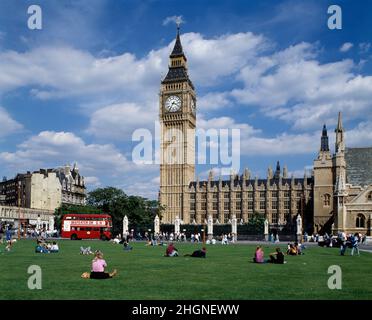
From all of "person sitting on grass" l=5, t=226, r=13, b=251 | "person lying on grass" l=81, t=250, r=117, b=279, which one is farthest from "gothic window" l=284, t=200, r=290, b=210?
"person lying on grass" l=81, t=250, r=117, b=279

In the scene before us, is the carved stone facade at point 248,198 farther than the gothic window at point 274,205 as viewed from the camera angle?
No

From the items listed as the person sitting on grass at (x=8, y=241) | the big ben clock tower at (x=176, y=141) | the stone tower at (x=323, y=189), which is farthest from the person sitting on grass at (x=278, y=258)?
the big ben clock tower at (x=176, y=141)

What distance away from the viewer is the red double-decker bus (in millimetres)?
63125

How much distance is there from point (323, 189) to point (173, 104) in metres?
55.7

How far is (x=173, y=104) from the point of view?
454ft

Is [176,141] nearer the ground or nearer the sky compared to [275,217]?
nearer the sky

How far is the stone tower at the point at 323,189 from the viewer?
305 ft

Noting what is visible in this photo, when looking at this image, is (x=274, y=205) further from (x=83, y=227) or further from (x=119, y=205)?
(x=83, y=227)

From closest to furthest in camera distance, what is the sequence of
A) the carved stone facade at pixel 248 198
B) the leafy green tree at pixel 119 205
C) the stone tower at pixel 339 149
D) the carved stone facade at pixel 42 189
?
1. the stone tower at pixel 339 149
2. the leafy green tree at pixel 119 205
3. the carved stone facade at pixel 42 189
4. the carved stone facade at pixel 248 198

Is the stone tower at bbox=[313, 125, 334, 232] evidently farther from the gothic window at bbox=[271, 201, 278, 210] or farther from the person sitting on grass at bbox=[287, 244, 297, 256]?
the person sitting on grass at bbox=[287, 244, 297, 256]

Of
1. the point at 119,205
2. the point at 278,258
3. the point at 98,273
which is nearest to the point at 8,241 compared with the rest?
the point at 278,258

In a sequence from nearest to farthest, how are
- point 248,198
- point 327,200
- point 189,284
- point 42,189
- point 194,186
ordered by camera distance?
1. point 189,284
2. point 327,200
3. point 42,189
4. point 248,198
5. point 194,186

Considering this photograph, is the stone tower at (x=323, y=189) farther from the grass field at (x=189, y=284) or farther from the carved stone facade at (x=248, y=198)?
the grass field at (x=189, y=284)
